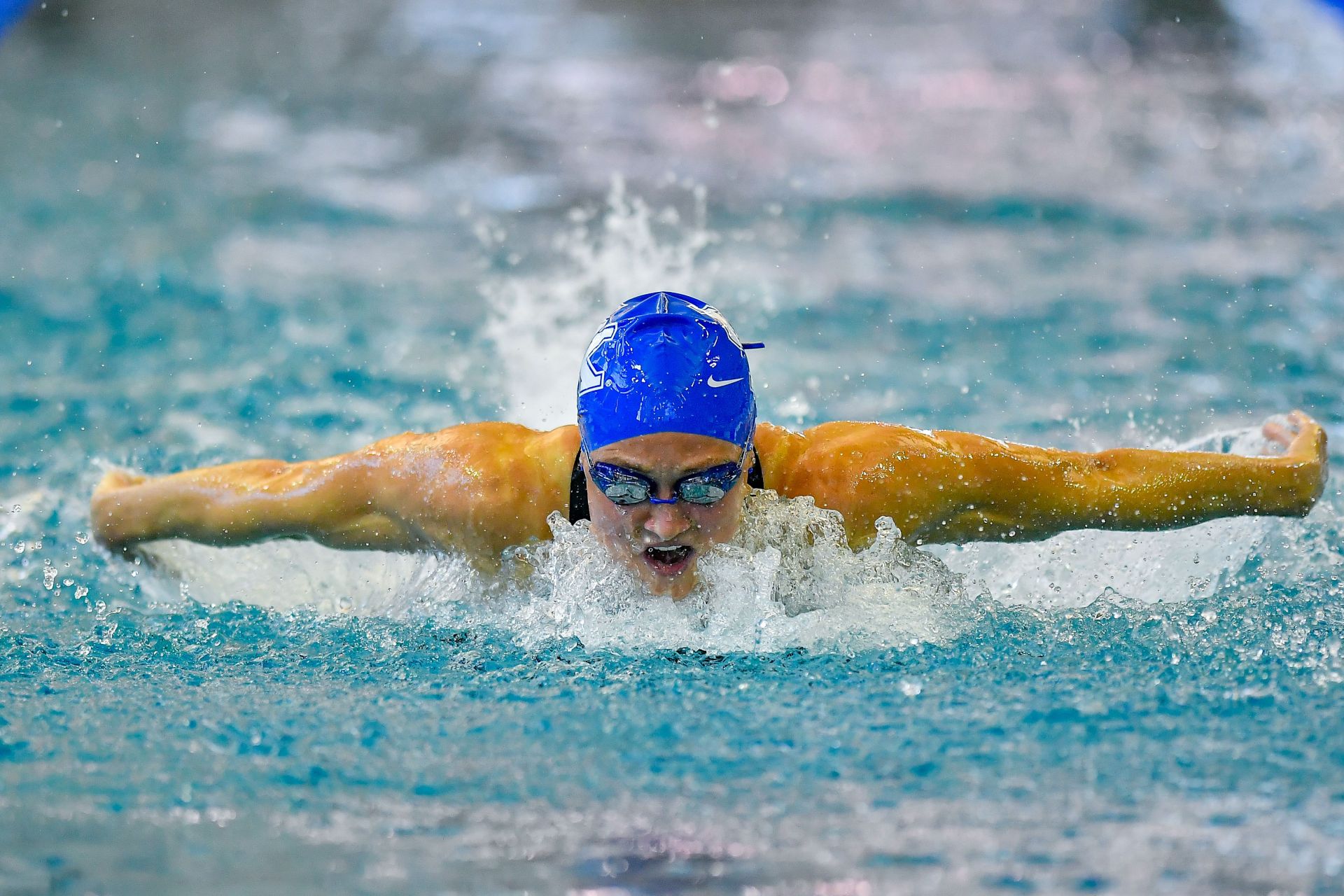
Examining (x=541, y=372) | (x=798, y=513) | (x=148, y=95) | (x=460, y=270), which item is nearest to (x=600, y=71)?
(x=148, y=95)

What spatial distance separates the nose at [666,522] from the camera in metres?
2.77

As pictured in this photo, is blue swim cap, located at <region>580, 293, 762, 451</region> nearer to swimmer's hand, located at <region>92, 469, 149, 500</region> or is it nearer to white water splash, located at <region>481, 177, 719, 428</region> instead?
swimmer's hand, located at <region>92, 469, 149, 500</region>

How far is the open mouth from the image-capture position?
2.89m

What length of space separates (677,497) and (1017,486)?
2.51ft

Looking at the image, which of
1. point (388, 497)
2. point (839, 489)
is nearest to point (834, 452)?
point (839, 489)

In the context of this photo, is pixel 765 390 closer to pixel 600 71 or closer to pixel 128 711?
pixel 128 711

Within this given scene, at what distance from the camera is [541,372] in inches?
199

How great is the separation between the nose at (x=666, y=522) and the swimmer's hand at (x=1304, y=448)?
138cm

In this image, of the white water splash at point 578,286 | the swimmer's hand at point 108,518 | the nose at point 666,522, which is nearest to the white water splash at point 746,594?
the nose at point 666,522

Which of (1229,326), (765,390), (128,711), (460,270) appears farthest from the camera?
(460,270)

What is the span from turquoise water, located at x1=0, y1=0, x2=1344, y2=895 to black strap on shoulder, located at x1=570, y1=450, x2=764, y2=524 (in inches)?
3.1

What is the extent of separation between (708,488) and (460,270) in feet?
12.7

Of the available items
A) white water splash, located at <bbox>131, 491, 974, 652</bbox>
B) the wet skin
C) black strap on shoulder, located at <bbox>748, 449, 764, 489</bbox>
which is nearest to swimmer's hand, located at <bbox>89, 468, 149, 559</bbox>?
the wet skin

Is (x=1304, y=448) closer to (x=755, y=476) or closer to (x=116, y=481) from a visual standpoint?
(x=755, y=476)
